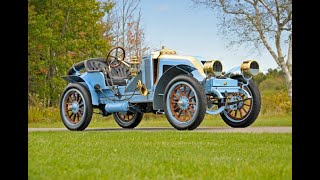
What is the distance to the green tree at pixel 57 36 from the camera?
5.10 meters

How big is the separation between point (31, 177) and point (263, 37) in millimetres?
2716

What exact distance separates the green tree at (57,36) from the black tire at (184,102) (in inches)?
33.7

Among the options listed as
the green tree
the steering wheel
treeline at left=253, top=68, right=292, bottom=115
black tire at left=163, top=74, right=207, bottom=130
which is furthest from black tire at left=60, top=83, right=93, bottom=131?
treeline at left=253, top=68, right=292, bottom=115

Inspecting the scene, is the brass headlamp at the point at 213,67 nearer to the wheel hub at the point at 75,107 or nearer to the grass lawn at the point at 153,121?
the grass lawn at the point at 153,121

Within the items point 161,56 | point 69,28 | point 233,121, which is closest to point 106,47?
point 161,56

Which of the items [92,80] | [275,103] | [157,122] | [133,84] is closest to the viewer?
[275,103]

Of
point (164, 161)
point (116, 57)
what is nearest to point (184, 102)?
point (116, 57)

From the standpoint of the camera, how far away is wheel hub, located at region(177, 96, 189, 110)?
6.64 m

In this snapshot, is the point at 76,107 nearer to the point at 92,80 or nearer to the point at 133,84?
the point at 92,80

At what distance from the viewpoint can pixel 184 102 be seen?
21.9 feet

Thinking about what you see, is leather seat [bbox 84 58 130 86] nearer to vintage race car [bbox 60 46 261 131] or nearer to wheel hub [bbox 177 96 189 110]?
vintage race car [bbox 60 46 261 131]

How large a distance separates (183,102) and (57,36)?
173 cm
